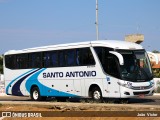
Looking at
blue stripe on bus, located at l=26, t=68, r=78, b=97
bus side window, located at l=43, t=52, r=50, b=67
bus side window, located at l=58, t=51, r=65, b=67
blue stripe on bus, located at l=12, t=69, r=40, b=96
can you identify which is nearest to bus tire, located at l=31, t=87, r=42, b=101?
blue stripe on bus, located at l=26, t=68, r=78, b=97

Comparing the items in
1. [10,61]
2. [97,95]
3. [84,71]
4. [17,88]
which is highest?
[10,61]

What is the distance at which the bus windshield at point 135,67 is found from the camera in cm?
2189

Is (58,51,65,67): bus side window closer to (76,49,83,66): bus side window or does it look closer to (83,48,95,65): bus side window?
(76,49,83,66): bus side window

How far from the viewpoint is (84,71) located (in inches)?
931

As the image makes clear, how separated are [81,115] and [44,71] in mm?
11819

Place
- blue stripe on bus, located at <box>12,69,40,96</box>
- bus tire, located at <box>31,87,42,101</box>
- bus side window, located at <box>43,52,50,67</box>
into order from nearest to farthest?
bus side window, located at <box>43,52,50,67</box>
bus tire, located at <box>31,87,42,101</box>
blue stripe on bus, located at <box>12,69,40,96</box>

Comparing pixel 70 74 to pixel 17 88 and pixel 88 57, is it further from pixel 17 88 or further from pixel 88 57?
pixel 17 88

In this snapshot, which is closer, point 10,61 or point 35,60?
point 35,60

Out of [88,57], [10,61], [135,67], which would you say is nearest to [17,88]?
[10,61]

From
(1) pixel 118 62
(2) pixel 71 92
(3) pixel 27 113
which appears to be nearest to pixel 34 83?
(2) pixel 71 92

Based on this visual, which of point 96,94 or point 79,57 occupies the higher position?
point 79,57

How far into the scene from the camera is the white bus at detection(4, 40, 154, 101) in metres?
22.0

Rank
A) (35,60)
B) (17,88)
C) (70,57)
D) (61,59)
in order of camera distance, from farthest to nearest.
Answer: (17,88) → (35,60) → (61,59) → (70,57)

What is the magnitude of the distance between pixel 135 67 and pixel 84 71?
3017mm
